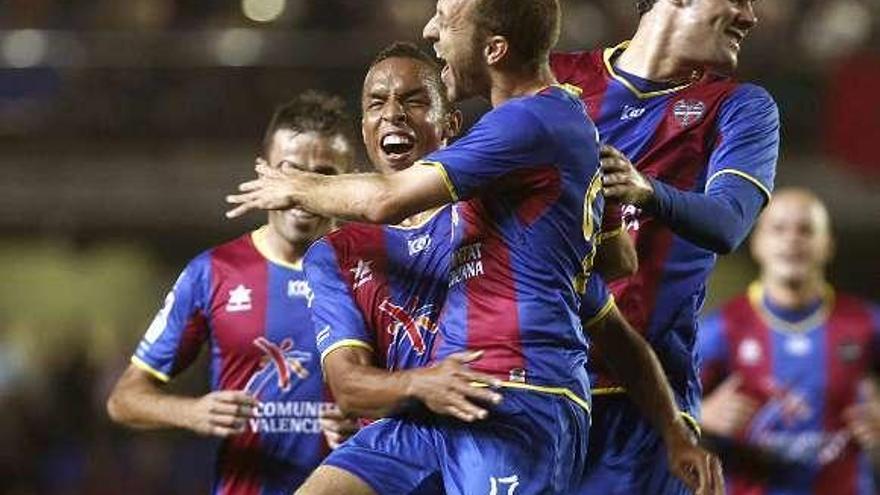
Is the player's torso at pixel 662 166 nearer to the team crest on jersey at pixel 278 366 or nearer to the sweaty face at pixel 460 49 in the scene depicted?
the sweaty face at pixel 460 49

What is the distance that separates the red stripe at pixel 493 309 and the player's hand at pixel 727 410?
3.58m

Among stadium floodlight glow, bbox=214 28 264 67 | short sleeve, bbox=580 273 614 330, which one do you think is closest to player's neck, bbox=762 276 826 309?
short sleeve, bbox=580 273 614 330

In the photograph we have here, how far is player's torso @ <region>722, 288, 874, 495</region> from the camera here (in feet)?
28.3

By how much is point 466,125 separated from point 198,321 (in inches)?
267

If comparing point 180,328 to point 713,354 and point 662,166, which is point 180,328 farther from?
point 713,354

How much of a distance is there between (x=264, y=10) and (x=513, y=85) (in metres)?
9.78

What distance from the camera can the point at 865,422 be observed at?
8492mm

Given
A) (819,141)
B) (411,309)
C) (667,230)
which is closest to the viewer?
(411,309)

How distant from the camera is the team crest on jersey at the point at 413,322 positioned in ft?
17.1

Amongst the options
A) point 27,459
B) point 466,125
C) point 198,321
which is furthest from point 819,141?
point 198,321

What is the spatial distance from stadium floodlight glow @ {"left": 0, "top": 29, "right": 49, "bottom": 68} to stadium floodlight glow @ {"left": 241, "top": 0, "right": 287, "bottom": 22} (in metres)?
1.49

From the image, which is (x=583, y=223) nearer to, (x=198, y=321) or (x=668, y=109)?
(x=668, y=109)

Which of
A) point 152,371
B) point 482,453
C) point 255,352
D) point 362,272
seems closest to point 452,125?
point 362,272

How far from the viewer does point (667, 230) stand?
19.3ft
